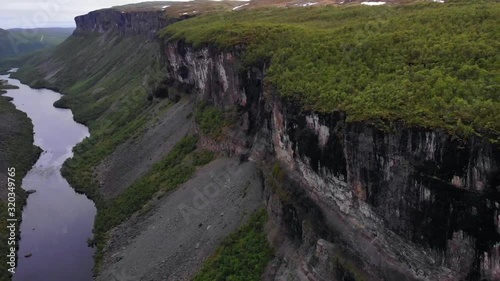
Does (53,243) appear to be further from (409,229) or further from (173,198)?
(409,229)

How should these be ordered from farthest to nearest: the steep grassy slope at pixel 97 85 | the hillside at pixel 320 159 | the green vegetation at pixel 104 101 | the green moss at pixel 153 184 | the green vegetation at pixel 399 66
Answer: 1. the steep grassy slope at pixel 97 85
2. the green vegetation at pixel 104 101
3. the green moss at pixel 153 184
4. the green vegetation at pixel 399 66
5. the hillside at pixel 320 159

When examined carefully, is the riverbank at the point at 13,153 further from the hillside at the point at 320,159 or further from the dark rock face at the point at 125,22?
the dark rock face at the point at 125,22


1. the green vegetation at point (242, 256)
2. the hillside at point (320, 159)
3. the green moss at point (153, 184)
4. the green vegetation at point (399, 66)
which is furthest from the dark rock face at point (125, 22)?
the green vegetation at point (242, 256)

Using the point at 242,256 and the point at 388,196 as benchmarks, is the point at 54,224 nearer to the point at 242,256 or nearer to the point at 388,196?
the point at 242,256

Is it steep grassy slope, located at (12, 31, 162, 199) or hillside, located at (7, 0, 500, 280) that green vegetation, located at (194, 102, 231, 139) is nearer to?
hillside, located at (7, 0, 500, 280)

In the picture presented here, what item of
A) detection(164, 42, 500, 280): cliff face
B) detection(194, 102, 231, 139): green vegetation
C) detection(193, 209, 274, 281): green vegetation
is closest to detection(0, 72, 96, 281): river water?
detection(193, 209, 274, 281): green vegetation


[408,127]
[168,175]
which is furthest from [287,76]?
[168,175]
